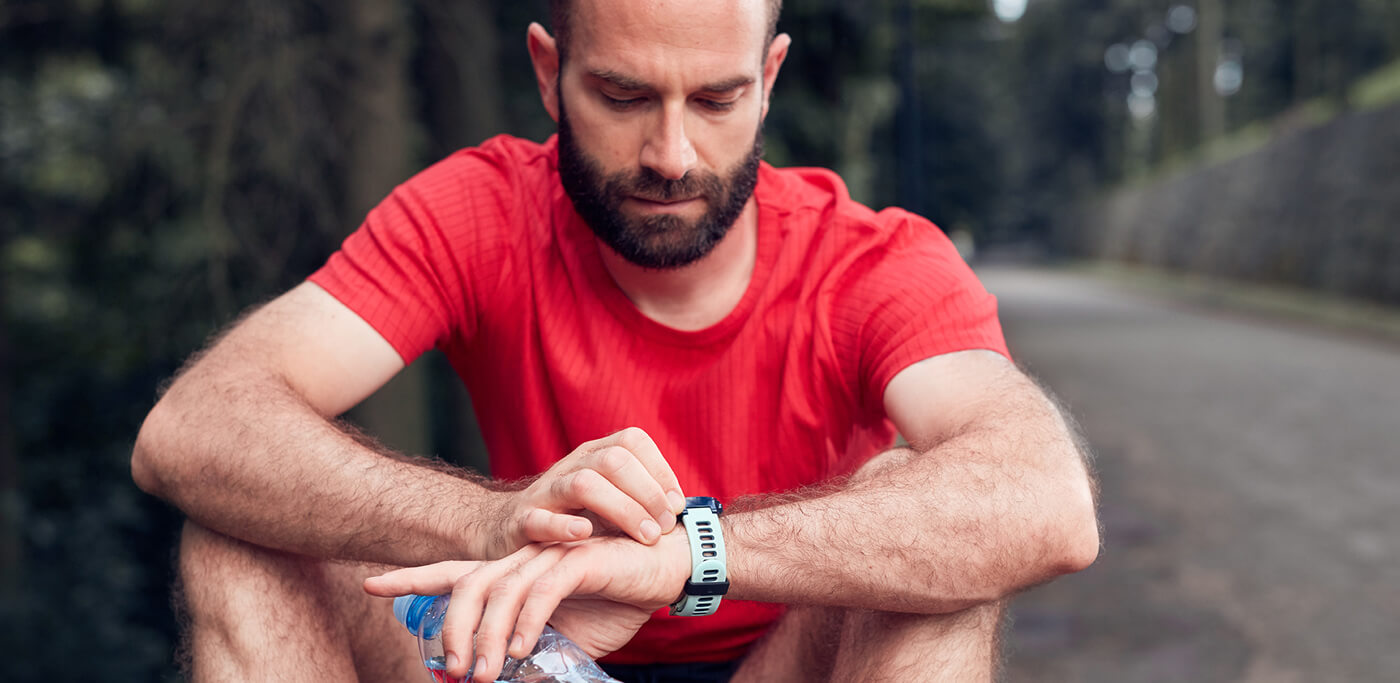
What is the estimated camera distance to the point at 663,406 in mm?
2418

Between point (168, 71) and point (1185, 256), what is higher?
point (168, 71)

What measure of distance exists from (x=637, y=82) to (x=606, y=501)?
31.4 inches

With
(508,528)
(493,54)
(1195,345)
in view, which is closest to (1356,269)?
(1195,345)

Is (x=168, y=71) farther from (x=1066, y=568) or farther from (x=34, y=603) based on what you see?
(x=1066, y=568)

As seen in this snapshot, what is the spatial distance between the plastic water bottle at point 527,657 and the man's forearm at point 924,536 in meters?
0.26

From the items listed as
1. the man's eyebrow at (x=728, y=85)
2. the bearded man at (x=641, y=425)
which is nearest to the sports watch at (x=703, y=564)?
the bearded man at (x=641, y=425)

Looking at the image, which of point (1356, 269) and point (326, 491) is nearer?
point (326, 491)

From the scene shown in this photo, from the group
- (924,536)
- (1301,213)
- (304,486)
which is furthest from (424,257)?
(1301,213)

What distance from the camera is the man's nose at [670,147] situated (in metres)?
2.22

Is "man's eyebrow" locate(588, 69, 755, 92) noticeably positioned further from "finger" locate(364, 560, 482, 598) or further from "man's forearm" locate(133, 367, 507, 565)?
"finger" locate(364, 560, 482, 598)

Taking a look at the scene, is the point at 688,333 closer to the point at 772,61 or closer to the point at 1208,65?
the point at 772,61

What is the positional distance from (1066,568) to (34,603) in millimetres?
6291

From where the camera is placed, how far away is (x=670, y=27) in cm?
219

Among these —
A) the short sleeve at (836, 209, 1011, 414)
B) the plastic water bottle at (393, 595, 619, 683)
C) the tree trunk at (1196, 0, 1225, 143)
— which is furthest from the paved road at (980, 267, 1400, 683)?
the tree trunk at (1196, 0, 1225, 143)
